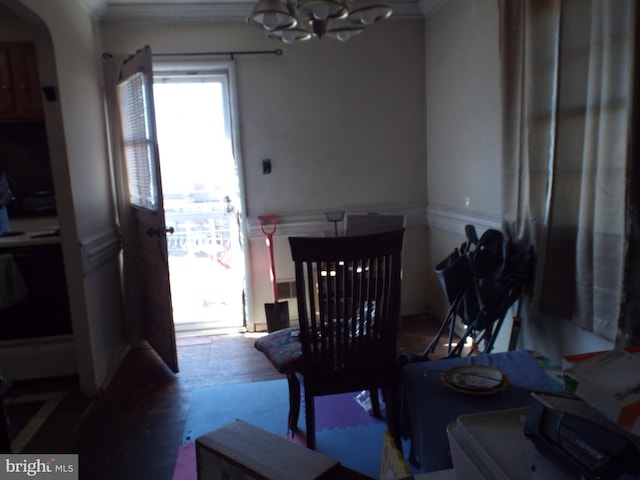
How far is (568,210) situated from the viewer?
1990 millimetres

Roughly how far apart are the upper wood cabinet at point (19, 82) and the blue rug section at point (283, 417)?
2157mm

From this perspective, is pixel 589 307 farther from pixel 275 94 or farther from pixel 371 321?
pixel 275 94

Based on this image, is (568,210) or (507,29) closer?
(568,210)

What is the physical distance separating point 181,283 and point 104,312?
961 mm

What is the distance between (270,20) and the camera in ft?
6.93

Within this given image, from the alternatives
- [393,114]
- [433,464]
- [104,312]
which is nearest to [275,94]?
[393,114]

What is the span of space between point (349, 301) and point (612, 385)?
3.64ft

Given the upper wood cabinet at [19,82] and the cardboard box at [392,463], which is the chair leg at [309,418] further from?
the upper wood cabinet at [19,82]

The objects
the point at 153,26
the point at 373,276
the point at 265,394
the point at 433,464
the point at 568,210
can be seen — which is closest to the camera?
the point at 433,464

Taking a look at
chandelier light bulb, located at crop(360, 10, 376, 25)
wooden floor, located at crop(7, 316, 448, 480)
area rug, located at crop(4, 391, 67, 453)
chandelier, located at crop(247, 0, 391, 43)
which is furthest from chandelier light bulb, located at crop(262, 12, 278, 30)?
area rug, located at crop(4, 391, 67, 453)

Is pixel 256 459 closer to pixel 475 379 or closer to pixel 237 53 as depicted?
pixel 475 379

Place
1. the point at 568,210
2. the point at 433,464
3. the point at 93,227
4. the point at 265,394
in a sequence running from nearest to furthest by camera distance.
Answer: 1. the point at 433,464
2. the point at 568,210
3. the point at 265,394
4. the point at 93,227

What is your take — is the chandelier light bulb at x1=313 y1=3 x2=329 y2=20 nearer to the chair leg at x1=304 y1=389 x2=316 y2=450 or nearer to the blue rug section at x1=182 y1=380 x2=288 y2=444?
the chair leg at x1=304 y1=389 x2=316 y2=450

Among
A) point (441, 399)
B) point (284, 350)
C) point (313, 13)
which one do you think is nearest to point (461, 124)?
point (313, 13)
